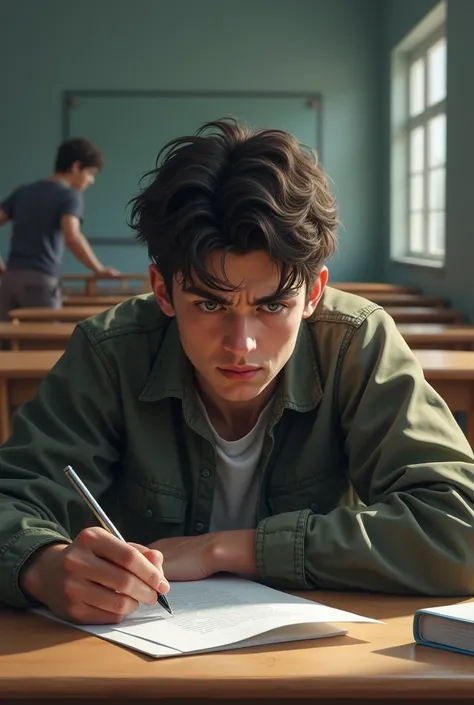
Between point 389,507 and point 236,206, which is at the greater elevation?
point 236,206

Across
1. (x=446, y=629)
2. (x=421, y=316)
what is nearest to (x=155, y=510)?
(x=446, y=629)

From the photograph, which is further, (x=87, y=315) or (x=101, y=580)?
(x=87, y=315)

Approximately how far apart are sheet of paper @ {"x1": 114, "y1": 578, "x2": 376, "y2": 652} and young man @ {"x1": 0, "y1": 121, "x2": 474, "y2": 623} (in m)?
0.03

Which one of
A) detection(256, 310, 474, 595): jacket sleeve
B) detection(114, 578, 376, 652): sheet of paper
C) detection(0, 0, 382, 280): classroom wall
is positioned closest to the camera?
detection(114, 578, 376, 652): sheet of paper

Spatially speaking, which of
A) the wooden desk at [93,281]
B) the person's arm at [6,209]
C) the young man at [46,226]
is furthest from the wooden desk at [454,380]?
the wooden desk at [93,281]

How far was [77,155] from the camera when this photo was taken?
19.1 feet

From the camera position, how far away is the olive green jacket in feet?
4.39

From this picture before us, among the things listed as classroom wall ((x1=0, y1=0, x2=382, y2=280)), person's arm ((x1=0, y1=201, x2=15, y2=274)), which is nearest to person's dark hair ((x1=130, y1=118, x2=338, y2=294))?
person's arm ((x1=0, y1=201, x2=15, y2=274))

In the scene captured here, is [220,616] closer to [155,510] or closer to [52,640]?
[52,640]

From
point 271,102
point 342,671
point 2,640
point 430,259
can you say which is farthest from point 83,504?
point 271,102

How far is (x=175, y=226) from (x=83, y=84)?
8.51 m

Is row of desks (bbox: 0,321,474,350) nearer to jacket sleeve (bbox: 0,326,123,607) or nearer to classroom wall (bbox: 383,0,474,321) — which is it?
classroom wall (bbox: 383,0,474,321)

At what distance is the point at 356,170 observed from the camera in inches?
379

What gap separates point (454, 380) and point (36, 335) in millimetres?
1754
